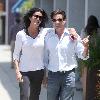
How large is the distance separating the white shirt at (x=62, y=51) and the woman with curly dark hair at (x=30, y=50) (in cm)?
34

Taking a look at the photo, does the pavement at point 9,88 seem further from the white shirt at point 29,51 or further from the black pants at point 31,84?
the white shirt at point 29,51

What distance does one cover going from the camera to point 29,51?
22.5 feet

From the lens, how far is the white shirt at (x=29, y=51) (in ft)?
22.4

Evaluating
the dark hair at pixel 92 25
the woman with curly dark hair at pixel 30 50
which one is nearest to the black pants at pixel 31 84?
the woman with curly dark hair at pixel 30 50

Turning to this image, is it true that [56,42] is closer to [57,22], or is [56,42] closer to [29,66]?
[57,22]

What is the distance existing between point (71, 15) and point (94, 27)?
2.41 m

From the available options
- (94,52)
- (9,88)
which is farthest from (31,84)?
(9,88)

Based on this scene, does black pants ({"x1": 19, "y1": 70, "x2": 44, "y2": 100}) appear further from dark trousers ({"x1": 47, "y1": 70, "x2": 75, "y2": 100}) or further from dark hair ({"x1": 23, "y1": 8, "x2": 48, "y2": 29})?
dark hair ({"x1": 23, "y1": 8, "x2": 48, "y2": 29})

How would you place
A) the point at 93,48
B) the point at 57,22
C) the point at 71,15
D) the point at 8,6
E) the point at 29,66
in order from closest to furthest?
the point at 57,22, the point at 29,66, the point at 93,48, the point at 71,15, the point at 8,6

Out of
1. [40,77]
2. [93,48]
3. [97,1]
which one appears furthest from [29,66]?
[97,1]

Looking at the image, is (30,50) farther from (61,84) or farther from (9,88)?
(9,88)

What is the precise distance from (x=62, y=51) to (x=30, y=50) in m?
0.63

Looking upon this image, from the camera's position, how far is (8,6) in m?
36.8

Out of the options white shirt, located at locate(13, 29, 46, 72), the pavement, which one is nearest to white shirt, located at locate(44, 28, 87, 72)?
white shirt, located at locate(13, 29, 46, 72)
